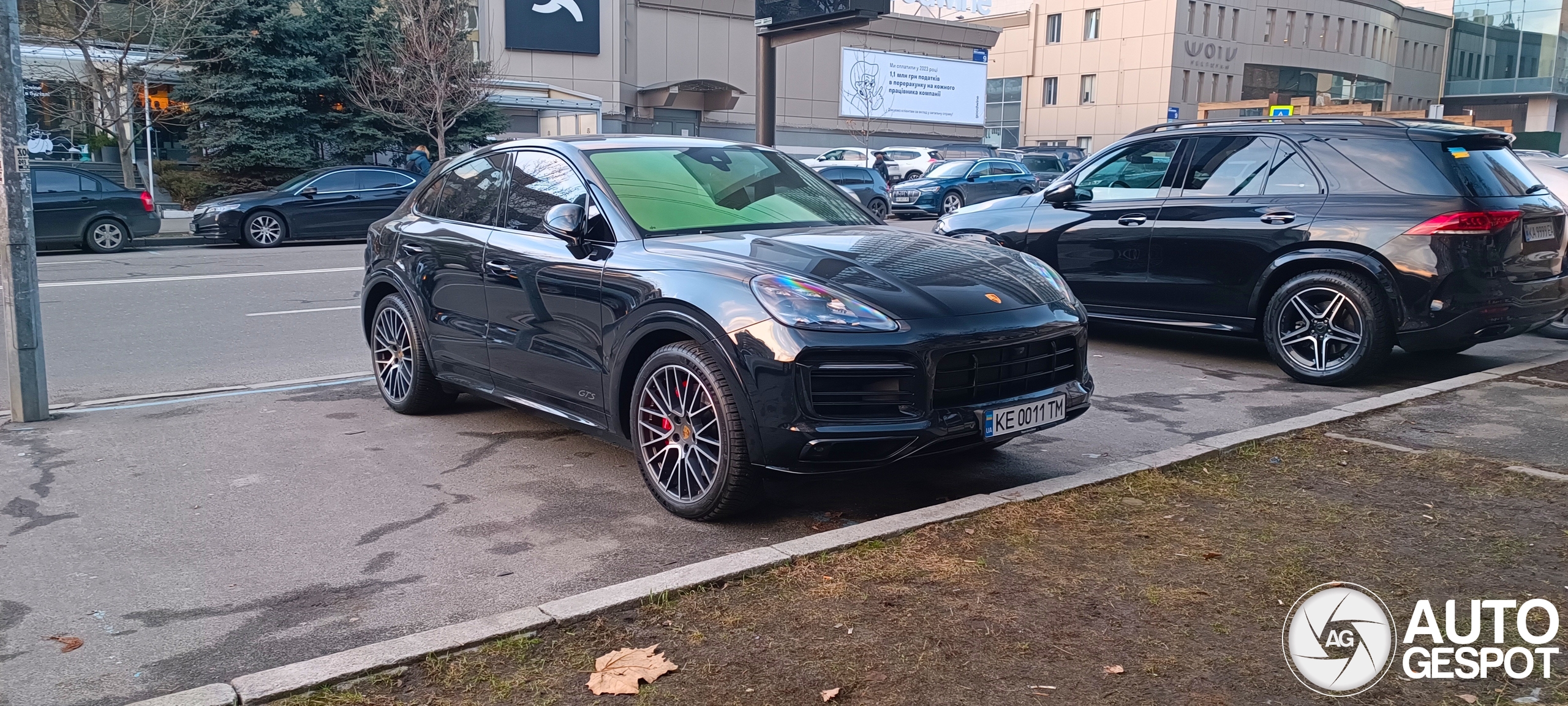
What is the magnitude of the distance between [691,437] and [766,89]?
41.6ft

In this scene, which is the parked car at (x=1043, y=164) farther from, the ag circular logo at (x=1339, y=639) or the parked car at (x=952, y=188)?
the ag circular logo at (x=1339, y=639)

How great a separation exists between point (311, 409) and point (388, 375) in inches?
23.0

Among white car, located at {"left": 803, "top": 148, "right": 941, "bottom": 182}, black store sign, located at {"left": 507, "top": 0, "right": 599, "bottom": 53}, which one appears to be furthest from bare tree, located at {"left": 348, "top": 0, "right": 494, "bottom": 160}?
white car, located at {"left": 803, "top": 148, "right": 941, "bottom": 182}

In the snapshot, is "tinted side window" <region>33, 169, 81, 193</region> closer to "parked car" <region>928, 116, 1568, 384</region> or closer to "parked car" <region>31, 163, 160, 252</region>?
"parked car" <region>31, 163, 160, 252</region>

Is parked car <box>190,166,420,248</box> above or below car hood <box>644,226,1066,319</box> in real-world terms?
below

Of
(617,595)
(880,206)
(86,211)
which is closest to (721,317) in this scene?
(617,595)

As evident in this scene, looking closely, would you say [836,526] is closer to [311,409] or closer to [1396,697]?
[1396,697]

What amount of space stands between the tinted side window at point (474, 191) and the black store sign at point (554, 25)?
115 feet

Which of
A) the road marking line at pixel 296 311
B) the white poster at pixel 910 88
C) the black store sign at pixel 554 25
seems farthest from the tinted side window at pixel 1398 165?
the white poster at pixel 910 88

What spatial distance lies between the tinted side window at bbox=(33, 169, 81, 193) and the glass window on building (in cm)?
5845

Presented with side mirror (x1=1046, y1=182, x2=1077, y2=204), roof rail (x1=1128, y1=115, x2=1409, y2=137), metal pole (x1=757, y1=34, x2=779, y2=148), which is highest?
metal pole (x1=757, y1=34, x2=779, y2=148)

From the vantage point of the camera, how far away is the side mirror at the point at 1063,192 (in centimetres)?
935

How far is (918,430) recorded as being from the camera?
467 cm

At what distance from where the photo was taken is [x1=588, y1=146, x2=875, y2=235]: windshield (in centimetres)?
569
